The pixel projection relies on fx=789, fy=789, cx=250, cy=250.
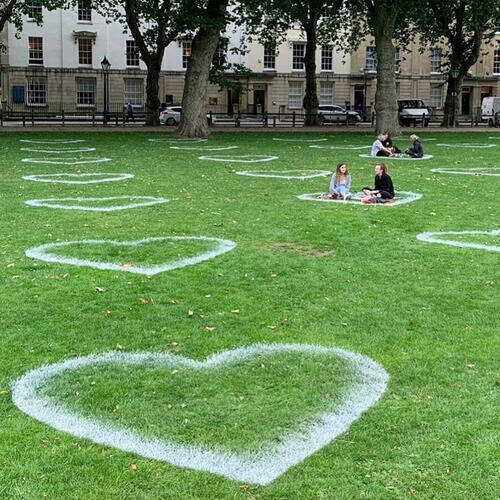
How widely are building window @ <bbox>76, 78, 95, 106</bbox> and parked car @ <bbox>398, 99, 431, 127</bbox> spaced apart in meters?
26.2

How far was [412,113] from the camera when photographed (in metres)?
54.1

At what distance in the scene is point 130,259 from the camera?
30.0 ft

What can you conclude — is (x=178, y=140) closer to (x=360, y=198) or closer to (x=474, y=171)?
(x=474, y=171)

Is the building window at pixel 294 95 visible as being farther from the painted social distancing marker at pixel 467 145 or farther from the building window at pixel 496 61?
the painted social distancing marker at pixel 467 145

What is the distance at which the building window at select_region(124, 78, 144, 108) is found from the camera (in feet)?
220

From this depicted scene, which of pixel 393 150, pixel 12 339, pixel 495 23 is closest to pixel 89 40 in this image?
pixel 495 23

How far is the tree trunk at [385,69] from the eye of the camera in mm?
33531

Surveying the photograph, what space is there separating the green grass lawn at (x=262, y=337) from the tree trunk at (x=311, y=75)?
3473 cm

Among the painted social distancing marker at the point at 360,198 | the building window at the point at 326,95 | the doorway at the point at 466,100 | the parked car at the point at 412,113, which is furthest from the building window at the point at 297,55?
the painted social distancing marker at the point at 360,198

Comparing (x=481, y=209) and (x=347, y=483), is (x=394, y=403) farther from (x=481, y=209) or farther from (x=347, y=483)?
(x=481, y=209)

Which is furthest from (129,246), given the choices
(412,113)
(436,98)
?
(436,98)

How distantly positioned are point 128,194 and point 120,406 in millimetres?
10094

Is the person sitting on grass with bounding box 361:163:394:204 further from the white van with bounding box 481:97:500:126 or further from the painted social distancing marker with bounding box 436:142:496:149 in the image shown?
the white van with bounding box 481:97:500:126

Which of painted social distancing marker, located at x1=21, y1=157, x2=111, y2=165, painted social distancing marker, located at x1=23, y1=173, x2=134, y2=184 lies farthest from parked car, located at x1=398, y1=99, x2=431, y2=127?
painted social distancing marker, located at x1=23, y1=173, x2=134, y2=184
